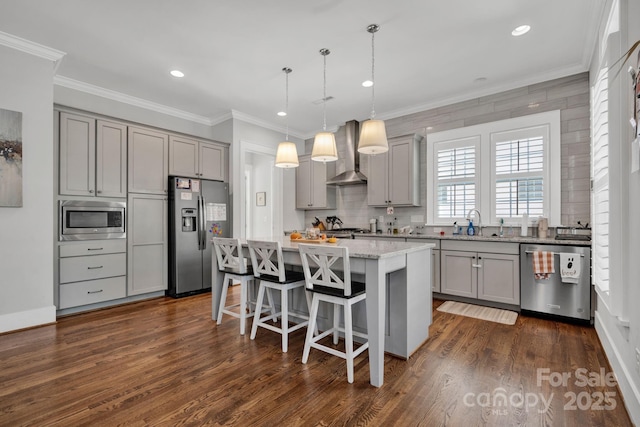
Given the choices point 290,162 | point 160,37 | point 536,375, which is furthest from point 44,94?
point 536,375

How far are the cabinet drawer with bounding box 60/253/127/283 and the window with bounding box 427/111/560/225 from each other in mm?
4381

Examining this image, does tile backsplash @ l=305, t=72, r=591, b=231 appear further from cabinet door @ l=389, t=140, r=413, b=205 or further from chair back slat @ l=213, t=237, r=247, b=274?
chair back slat @ l=213, t=237, r=247, b=274

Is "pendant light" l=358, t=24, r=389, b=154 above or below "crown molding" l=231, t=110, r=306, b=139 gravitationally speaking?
below

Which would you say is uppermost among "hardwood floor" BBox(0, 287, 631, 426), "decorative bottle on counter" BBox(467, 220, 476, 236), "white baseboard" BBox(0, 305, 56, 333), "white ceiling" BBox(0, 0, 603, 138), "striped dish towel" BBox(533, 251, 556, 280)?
"white ceiling" BBox(0, 0, 603, 138)

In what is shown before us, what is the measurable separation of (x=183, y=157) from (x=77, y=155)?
4.29ft

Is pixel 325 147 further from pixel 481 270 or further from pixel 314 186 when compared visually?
pixel 314 186

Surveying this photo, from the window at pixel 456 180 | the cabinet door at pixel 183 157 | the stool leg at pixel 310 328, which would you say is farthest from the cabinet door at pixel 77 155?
the window at pixel 456 180

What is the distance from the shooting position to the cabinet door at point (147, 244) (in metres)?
4.11

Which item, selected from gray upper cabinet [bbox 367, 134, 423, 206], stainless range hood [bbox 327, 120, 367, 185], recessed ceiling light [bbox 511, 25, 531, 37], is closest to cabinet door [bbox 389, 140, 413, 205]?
gray upper cabinet [bbox 367, 134, 423, 206]

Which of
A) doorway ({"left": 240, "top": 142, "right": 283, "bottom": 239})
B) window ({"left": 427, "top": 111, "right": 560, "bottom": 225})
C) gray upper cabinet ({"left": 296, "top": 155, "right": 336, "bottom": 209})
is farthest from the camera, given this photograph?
gray upper cabinet ({"left": 296, "top": 155, "right": 336, "bottom": 209})

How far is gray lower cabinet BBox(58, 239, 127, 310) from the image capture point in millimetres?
3551

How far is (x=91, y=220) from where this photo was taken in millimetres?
3770

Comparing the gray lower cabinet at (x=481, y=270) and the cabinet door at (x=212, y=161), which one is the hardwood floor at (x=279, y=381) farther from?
the cabinet door at (x=212, y=161)

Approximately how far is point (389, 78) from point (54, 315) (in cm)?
471
